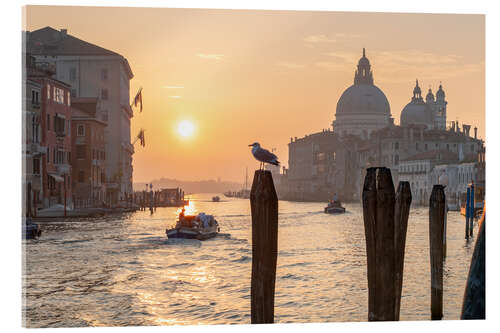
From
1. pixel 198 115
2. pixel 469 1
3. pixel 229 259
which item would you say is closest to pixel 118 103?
pixel 229 259

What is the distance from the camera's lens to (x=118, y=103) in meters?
29.4

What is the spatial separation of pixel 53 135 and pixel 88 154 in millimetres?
5100

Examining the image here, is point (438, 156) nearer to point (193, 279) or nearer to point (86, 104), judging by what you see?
point (86, 104)

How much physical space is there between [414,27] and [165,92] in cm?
280

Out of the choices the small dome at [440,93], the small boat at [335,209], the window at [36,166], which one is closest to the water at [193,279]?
the window at [36,166]

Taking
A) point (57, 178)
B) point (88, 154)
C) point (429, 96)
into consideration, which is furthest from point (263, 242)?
point (429, 96)

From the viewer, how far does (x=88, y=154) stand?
81.0 feet

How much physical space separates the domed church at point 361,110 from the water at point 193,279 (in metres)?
48.4

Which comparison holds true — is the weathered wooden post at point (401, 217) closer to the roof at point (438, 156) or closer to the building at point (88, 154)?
the building at point (88, 154)

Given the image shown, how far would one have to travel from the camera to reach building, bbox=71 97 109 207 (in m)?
23.9
